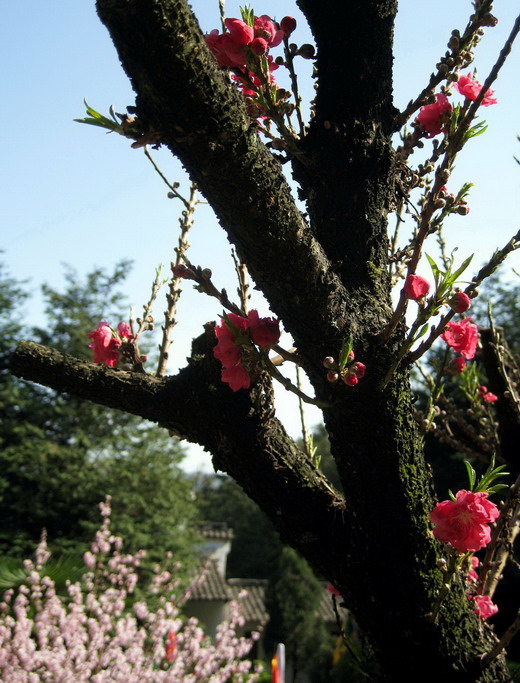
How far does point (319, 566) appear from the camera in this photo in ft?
4.94

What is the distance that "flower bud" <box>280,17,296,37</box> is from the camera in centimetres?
158

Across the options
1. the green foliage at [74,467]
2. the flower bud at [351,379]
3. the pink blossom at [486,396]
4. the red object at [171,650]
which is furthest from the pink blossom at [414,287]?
the green foliage at [74,467]

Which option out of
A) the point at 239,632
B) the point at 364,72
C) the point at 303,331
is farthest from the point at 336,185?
the point at 239,632

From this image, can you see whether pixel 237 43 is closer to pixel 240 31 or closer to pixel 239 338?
pixel 240 31

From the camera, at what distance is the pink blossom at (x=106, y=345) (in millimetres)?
1903

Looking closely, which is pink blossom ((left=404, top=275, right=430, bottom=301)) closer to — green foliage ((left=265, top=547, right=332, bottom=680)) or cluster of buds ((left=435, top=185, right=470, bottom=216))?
cluster of buds ((left=435, top=185, right=470, bottom=216))

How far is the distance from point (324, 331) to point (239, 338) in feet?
0.65

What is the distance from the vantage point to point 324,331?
1369mm

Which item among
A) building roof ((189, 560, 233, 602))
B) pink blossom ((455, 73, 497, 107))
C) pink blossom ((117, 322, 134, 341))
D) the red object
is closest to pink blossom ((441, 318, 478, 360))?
pink blossom ((455, 73, 497, 107))

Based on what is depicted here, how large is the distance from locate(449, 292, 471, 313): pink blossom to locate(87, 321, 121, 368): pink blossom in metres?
1.07

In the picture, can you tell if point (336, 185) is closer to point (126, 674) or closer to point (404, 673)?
point (404, 673)

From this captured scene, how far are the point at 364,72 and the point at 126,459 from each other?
678 inches

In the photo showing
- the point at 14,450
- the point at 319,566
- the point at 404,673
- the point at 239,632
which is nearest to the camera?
the point at 404,673

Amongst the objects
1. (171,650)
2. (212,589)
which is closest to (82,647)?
(171,650)
